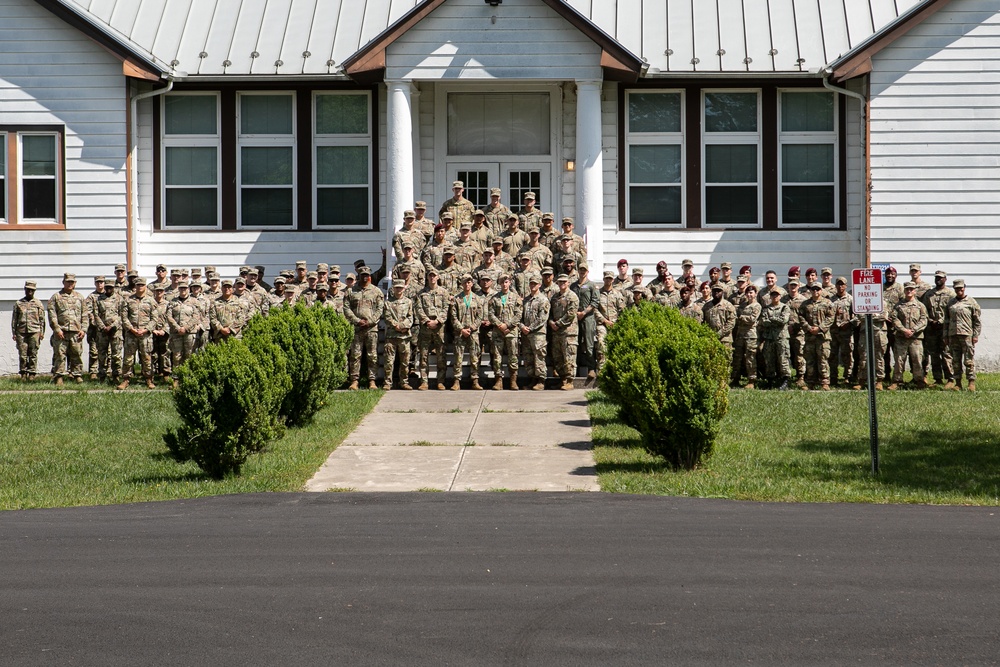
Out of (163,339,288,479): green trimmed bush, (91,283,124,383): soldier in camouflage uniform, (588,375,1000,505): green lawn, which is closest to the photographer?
(588,375,1000,505): green lawn

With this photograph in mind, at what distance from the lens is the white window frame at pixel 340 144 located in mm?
23125

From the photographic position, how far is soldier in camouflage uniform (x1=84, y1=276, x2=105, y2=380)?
802 inches

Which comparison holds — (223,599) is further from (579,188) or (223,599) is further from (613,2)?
(613,2)

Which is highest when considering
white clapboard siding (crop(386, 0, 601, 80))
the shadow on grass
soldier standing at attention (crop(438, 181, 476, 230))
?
white clapboard siding (crop(386, 0, 601, 80))

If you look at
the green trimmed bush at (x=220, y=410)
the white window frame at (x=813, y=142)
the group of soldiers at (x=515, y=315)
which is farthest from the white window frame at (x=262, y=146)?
the green trimmed bush at (x=220, y=410)

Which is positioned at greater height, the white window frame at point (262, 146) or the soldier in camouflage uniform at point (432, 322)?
the white window frame at point (262, 146)

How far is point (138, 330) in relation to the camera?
19.8 metres

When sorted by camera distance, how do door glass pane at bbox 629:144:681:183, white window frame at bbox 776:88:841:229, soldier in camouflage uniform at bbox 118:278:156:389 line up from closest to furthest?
soldier in camouflage uniform at bbox 118:278:156:389 → white window frame at bbox 776:88:841:229 → door glass pane at bbox 629:144:681:183

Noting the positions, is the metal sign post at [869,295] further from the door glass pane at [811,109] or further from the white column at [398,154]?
the door glass pane at [811,109]

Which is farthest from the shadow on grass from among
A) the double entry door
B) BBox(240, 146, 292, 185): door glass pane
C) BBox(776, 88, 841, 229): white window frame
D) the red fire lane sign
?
BBox(240, 146, 292, 185): door glass pane

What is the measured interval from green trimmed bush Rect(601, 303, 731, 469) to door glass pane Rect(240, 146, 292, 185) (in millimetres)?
11715

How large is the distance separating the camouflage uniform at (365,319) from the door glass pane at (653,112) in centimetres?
652

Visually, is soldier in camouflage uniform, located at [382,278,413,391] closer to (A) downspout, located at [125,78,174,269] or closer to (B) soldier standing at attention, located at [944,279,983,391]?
(A) downspout, located at [125,78,174,269]

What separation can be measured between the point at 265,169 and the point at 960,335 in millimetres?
12515
